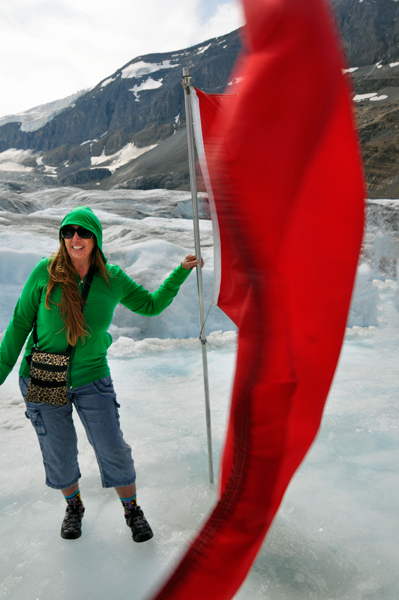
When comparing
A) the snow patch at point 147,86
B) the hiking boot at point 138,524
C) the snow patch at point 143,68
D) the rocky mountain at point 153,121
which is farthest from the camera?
the snow patch at point 143,68

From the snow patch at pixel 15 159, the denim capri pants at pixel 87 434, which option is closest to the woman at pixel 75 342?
the denim capri pants at pixel 87 434

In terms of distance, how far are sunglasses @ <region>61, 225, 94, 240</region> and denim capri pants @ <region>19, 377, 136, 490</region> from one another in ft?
2.02

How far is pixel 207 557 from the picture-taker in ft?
2.94

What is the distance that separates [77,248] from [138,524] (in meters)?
1.26

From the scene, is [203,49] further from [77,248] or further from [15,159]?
[77,248]

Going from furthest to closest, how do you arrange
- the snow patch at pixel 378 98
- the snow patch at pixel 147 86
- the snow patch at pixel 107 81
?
the snow patch at pixel 107 81, the snow patch at pixel 147 86, the snow patch at pixel 378 98

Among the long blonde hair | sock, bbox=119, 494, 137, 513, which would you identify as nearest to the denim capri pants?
sock, bbox=119, 494, 137, 513

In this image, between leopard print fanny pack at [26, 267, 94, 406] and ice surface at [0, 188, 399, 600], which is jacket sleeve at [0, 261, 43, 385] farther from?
ice surface at [0, 188, 399, 600]

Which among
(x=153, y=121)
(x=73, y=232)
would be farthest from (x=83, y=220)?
(x=153, y=121)

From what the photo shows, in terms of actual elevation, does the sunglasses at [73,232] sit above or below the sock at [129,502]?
above

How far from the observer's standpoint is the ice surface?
160 centimetres

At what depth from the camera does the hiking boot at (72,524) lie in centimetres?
184

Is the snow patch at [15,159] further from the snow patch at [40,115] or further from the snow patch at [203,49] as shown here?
the snow patch at [203,49]

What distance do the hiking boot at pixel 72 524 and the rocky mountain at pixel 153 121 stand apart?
91.3 ft
